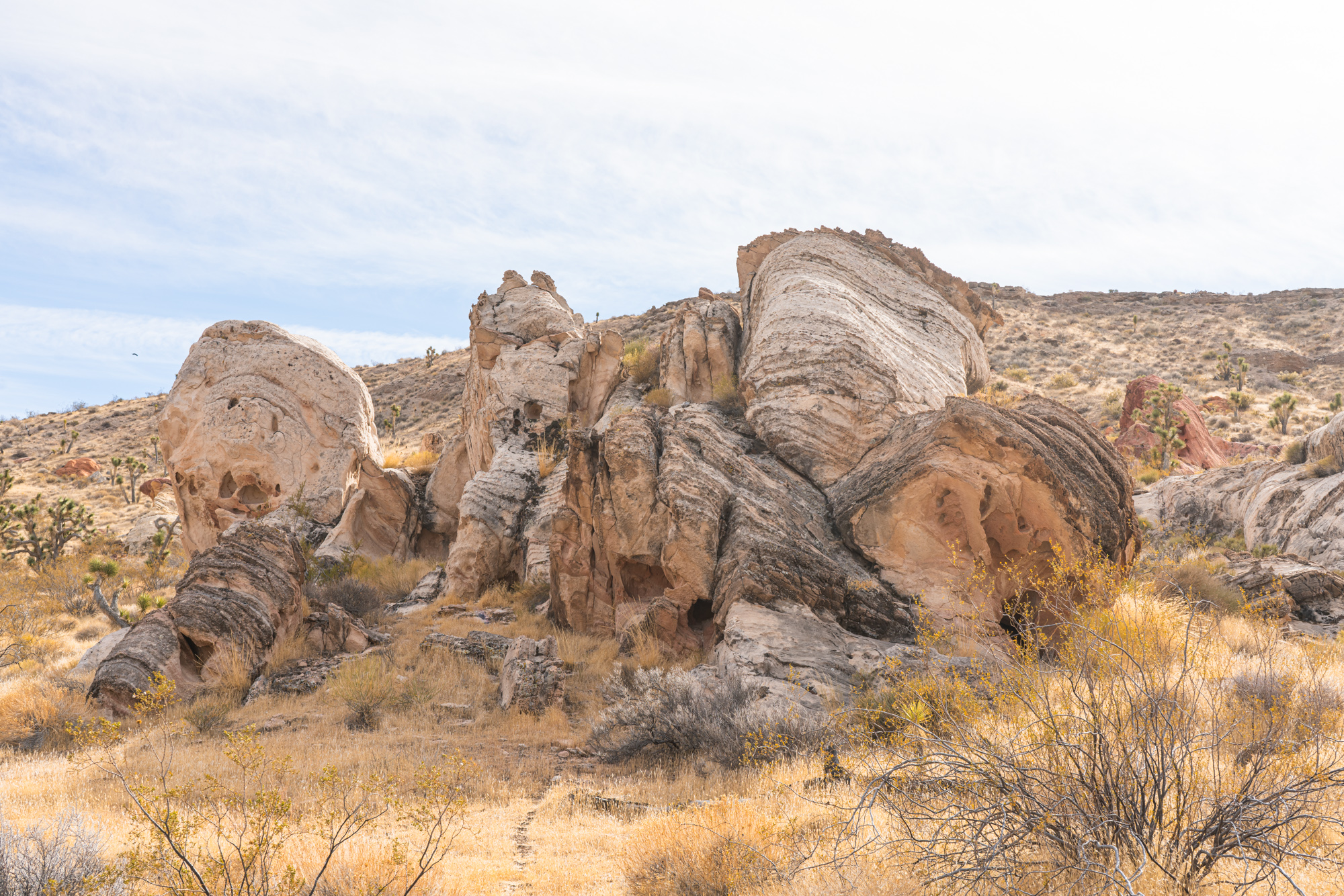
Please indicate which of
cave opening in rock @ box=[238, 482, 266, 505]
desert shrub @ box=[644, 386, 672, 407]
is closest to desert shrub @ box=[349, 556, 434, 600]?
cave opening in rock @ box=[238, 482, 266, 505]

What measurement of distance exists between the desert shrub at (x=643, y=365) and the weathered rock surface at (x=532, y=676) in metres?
8.99

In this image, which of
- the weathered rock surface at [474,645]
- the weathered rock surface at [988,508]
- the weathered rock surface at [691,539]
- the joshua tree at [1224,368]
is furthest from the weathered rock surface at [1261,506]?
the joshua tree at [1224,368]

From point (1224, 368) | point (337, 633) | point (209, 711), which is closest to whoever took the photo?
point (209, 711)

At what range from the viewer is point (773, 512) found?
35.8 feet

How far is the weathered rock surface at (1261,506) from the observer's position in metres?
14.8

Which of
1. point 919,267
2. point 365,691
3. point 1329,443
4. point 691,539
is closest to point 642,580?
point 691,539

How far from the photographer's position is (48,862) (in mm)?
4500

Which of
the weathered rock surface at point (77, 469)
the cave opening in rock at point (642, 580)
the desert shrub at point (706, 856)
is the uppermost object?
the weathered rock surface at point (77, 469)

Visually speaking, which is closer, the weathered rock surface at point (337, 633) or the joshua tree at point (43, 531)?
the weathered rock surface at point (337, 633)

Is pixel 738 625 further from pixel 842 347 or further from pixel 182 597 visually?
pixel 182 597

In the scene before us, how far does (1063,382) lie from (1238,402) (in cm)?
667

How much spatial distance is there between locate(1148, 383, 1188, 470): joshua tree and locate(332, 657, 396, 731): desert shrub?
2444cm

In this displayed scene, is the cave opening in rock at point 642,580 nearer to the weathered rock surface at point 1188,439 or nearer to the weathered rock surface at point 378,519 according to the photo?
the weathered rock surface at point 378,519

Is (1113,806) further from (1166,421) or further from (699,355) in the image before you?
(1166,421)
